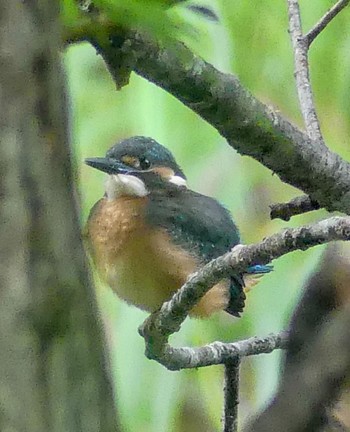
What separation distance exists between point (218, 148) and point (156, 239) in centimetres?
28

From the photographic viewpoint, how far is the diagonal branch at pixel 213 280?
349mm

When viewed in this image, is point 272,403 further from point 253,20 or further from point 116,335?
point 116,335

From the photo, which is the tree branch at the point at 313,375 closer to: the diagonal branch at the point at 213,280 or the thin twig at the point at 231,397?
the diagonal branch at the point at 213,280

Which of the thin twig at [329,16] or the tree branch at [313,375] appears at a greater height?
the thin twig at [329,16]

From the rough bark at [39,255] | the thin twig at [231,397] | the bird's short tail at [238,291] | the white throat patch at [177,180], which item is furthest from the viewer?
the white throat patch at [177,180]

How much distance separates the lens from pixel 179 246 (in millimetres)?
659

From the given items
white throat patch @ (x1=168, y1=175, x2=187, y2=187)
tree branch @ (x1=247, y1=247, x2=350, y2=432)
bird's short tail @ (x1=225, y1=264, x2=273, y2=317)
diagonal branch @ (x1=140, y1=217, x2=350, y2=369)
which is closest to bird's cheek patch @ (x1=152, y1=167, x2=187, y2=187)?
white throat patch @ (x1=168, y1=175, x2=187, y2=187)

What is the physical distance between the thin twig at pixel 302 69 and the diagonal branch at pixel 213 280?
15cm

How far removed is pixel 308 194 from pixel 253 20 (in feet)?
0.76

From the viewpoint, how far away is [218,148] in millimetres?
929

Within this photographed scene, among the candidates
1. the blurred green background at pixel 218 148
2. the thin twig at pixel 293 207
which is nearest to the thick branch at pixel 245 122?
the thin twig at pixel 293 207

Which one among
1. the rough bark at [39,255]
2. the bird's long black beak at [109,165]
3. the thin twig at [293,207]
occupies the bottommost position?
the rough bark at [39,255]

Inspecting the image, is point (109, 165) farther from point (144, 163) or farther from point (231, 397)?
point (231, 397)

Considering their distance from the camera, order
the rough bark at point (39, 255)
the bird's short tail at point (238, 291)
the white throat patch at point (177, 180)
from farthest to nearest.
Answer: the white throat patch at point (177, 180) → the bird's short tail at point (238, 291) → the rough bark at point (39, 255)
